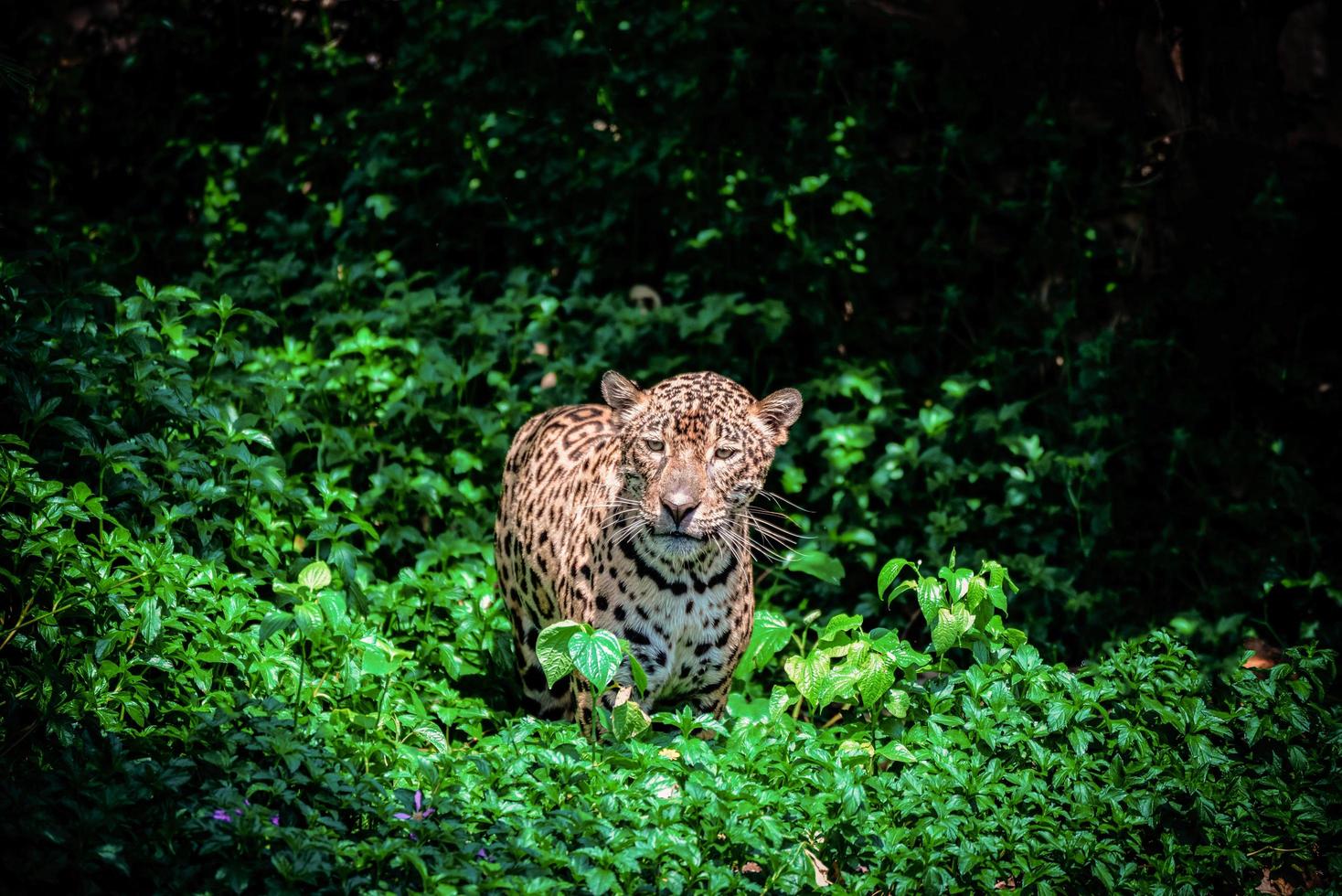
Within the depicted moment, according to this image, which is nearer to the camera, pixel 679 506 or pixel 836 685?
pixel 679 506

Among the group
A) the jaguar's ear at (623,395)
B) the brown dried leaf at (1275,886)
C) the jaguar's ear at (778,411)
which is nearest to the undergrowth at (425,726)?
the brown dried leaf at (1275,886)

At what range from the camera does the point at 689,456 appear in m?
5.25

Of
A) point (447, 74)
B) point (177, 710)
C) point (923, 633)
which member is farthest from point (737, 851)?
point (447, 74)

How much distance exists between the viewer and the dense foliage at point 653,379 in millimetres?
4680

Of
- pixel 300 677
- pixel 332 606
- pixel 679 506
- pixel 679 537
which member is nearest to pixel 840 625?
pixel 679 537

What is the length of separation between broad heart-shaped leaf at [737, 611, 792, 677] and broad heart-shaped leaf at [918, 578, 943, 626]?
0.70 meters

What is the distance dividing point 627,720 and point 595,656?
1.09 feet

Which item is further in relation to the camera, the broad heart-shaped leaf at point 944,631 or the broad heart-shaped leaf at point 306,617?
the broad heart-shaped leaf at point 944,631

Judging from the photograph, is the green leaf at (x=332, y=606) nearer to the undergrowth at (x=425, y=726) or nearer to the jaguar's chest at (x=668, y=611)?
the undergrowth at (x=425, y=726)

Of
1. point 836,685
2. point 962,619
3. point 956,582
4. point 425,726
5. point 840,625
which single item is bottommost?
point 425,726

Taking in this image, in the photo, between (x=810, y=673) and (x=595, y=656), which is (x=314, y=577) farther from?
(x=810, y=673)

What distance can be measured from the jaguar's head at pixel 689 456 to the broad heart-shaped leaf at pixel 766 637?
70cm

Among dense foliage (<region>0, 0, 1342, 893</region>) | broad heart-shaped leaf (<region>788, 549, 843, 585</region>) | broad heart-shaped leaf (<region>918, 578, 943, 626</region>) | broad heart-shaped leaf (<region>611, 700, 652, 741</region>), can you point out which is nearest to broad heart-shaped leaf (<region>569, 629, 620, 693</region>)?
dense foliage (<region>0, 0, 1342, 893</region>)

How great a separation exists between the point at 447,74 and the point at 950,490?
4.47 m
